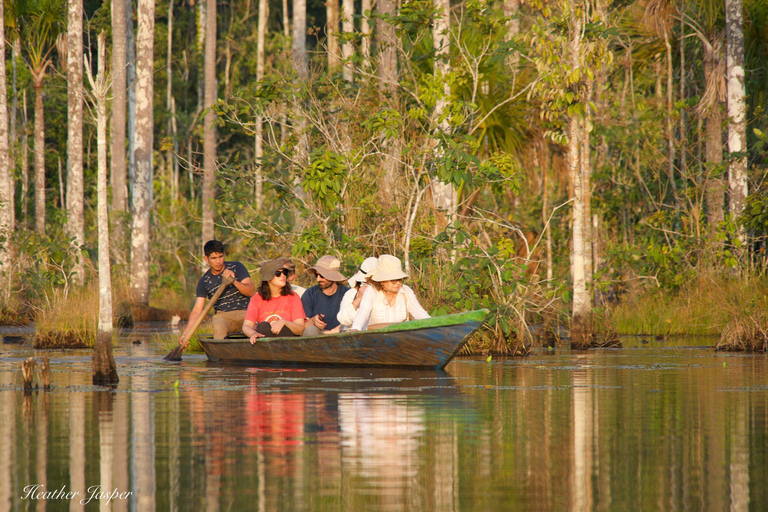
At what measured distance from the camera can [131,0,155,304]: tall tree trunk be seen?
86.6 ft

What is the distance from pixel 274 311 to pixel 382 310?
2.03m

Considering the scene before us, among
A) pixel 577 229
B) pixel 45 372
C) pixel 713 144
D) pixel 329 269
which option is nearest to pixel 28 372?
pixel 45 372

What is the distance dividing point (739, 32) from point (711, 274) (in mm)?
4388

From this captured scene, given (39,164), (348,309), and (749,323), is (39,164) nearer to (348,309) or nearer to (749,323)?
(348,309)

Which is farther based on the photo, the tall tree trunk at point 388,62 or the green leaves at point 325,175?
the tall tree trunk at point 388,62

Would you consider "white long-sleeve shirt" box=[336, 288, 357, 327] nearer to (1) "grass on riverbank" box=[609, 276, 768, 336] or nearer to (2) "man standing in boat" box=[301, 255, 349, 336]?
(2) "man standing in boat" box=[301, 255, 349, 336]

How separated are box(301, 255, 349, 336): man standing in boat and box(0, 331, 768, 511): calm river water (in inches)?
74.2

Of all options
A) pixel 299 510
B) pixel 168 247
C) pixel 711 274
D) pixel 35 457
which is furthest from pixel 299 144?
pixel 168 247

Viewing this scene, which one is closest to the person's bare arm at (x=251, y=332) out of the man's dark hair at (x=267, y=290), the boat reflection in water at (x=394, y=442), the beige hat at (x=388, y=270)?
the man's dark hair at (x=267, y=290)

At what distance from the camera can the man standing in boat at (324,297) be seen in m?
14.1

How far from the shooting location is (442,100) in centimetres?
1756
